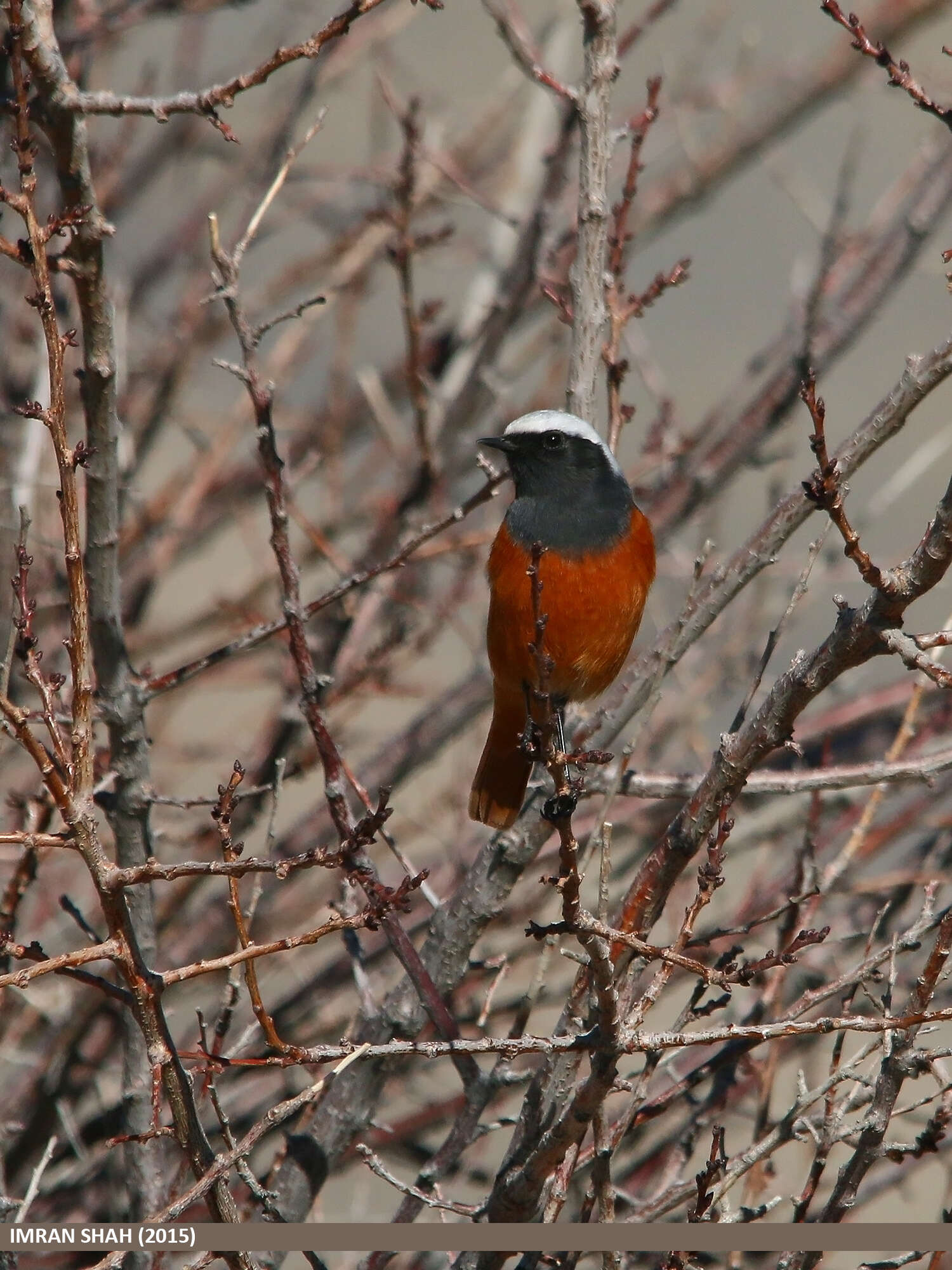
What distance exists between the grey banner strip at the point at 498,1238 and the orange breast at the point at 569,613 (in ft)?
5.07

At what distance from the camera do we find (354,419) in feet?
22.4

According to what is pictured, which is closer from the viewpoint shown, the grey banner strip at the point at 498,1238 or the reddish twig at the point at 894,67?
the reddish twig at the point at 894,67

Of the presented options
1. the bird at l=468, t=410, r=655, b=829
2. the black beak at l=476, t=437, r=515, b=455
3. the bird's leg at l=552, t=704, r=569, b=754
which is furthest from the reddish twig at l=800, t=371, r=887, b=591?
the black beak at l=476, t=437, r=515, b=455

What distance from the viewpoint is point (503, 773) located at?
13.1 ft

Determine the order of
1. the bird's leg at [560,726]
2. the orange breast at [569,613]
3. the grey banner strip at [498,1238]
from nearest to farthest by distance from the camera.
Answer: the grey banner strip at [498,1238] < the bird's leg at [560,726] < the orange breast at [569,613]

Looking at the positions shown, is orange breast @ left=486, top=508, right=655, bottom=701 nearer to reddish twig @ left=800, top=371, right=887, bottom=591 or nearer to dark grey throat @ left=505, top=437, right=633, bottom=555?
dark grey throat @ left=505, top=437, right=633, bottom=555

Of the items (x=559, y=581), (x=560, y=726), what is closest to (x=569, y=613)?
(x=559, y=581)

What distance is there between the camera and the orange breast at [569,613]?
3900mm

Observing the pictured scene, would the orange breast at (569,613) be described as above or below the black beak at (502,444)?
below

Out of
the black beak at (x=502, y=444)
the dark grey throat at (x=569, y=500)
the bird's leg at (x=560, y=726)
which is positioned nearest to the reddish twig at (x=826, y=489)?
the bird's leg at (x=560, y=726)

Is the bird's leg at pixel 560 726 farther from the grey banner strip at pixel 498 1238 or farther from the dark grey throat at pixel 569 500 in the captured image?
the grey banner strip at pixel 498 1238

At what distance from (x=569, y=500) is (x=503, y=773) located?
0.82 metres

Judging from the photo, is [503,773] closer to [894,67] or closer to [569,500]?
[569,500]

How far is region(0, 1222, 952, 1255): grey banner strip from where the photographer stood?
2.46 metres
